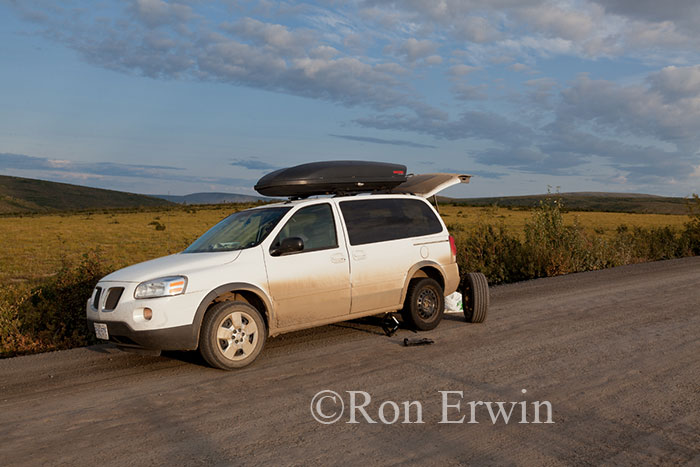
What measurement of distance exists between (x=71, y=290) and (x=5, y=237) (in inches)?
1367

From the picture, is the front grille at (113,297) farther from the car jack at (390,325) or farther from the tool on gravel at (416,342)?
the car jack at (390,325)

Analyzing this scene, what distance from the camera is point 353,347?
7.29m

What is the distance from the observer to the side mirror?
6754mm

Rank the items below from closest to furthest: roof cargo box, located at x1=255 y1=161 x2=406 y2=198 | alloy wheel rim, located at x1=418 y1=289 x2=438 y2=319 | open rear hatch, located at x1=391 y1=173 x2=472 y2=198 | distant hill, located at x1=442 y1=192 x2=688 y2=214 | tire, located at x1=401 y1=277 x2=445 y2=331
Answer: roof cargo box, located at x1=255 y1=161 x2=406 y2=198 → tire, located at x1=401 y1=277 x2=445 y2=331 → alloy wheel rim, located at x1=418 y1=289 x2=438 y2=319 → open rear hatch, located at x1=391 y1=173 x2=472 y2=198 → distant hill, located at x1=442 y1=192 x2=688 y2=214

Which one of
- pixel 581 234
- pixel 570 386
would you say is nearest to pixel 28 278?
pixel 581 234

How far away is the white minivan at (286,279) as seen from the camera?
619 cm

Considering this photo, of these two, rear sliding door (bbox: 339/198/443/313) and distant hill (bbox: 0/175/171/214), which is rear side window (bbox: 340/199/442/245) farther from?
distant hill (bbox: 0/175/171/214)

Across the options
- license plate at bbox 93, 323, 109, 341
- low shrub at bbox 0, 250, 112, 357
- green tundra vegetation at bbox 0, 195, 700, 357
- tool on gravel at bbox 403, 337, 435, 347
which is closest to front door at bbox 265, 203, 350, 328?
tool on gravel at bbox 403, 337, 435, 347

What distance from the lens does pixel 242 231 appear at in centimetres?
733

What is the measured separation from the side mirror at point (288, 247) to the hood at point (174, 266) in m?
0.42

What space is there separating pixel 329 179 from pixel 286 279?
156cm

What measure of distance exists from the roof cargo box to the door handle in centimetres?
92

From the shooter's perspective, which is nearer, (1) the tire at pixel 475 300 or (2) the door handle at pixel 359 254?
(2) the door handle at pixel 359 254

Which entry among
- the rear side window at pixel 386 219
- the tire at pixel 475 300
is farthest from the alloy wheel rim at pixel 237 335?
the tire at pixel 475 300
